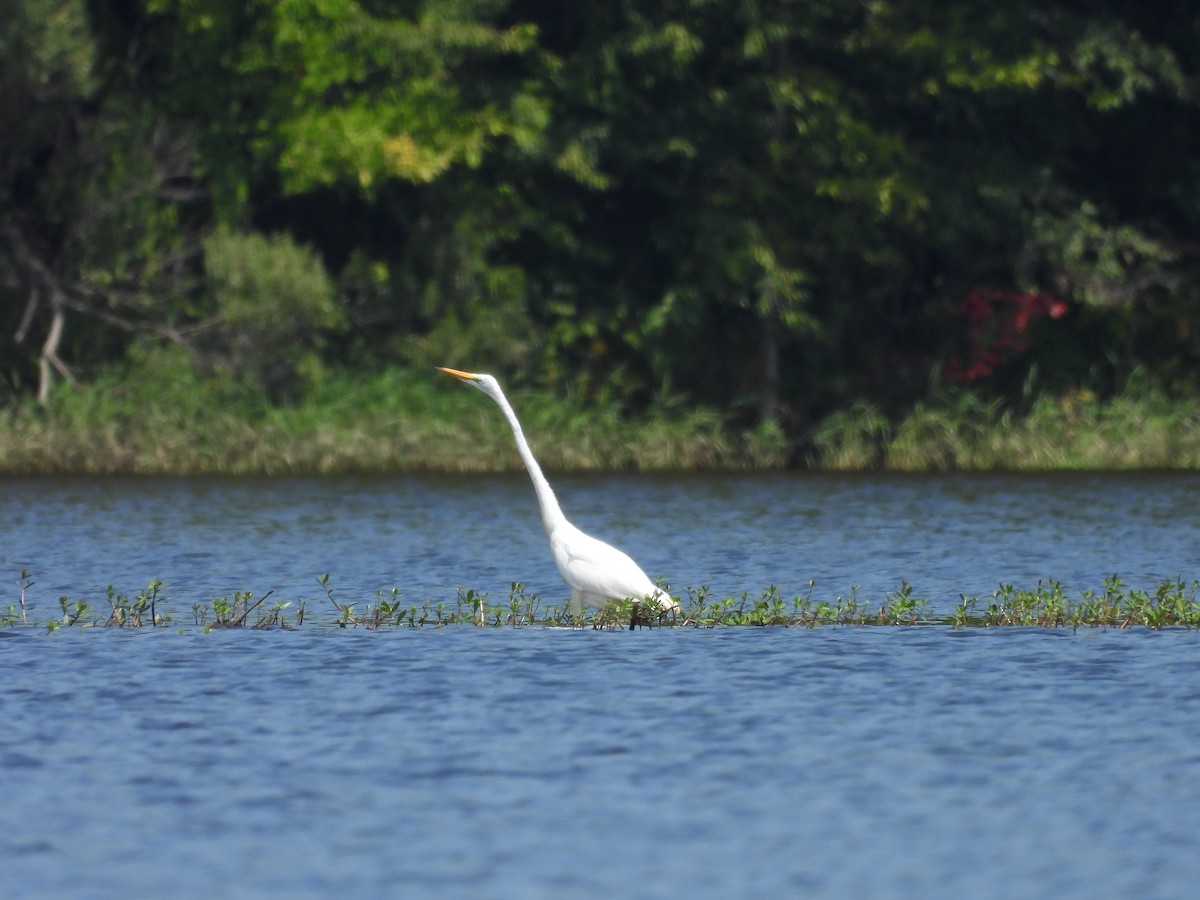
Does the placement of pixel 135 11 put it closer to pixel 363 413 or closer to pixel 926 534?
pixel 363 413

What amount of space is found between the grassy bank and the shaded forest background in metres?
0.70

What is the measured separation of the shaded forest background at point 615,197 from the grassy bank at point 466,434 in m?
0.70

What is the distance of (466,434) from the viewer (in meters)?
34.9

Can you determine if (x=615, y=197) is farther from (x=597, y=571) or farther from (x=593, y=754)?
(x=593, y=754)

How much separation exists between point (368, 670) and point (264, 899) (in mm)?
5248

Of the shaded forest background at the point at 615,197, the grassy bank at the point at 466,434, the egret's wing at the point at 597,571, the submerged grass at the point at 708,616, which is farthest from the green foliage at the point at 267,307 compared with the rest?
the egret's wing at the point at 597,571

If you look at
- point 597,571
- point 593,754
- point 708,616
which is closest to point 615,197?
point 708,616

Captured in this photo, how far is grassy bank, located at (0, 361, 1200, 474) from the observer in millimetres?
33656

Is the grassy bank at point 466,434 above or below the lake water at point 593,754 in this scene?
above

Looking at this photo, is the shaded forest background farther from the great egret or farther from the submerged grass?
the great egret

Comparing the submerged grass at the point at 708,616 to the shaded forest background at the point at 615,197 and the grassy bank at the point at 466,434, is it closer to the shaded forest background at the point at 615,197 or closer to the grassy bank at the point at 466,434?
the grassy bank at the point at 466,434

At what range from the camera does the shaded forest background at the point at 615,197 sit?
1389 inches

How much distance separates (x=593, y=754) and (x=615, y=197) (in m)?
30.1

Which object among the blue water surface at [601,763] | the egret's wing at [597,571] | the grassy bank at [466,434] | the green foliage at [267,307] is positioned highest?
the green foliage at [267,307]
